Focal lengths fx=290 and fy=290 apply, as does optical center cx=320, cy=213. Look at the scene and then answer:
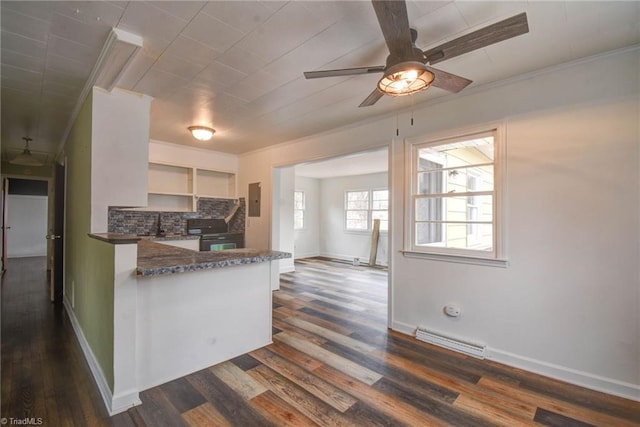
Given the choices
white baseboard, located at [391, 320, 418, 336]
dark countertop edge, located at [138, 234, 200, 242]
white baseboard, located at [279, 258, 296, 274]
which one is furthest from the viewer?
white baseboard, located at [279, 258, 296, 274]

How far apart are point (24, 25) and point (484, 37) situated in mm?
2739

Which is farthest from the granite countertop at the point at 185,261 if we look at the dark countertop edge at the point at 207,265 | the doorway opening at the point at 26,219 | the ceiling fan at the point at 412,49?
the doorway opening at the point at 26,219

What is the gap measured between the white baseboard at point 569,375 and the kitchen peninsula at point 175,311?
2.10 metres

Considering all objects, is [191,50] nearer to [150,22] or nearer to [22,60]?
[150,22]

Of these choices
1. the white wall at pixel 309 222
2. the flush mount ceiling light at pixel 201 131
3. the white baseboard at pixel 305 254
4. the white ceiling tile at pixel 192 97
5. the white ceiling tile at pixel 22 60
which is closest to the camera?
the white ceiling tile at pixel 22 60

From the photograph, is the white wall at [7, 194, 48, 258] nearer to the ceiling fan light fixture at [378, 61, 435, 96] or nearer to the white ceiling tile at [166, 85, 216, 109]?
the white ceiling tile at [166, 85, 216, 109]

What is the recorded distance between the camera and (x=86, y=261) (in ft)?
8.63

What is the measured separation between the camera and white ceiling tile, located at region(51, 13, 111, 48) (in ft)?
5.78

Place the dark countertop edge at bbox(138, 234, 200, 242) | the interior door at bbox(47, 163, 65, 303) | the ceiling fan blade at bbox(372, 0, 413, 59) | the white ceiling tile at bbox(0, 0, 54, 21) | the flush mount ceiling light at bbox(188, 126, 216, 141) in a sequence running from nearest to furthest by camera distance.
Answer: the ceiling fan blade at bbox(372, 0, 413, 59) → the white ceiling tile at bbox(0, 0, 54, 21) → the flush mount ceiling light at bbox(188, 126, 216, 141) → the interior door at bbox(47, 163, 65, 303) → the dark countertop edge at bbox(138, 234, 200, 242)

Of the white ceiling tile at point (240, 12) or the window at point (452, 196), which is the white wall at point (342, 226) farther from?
the white ceiling tile at point (240, 12)

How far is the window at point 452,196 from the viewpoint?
8.74ft

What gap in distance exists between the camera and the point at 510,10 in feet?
5.48

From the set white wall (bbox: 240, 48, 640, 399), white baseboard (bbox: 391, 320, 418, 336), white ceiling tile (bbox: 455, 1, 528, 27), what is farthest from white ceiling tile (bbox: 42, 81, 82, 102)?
white baseboard (bbox: 391, 320, 418, 336)

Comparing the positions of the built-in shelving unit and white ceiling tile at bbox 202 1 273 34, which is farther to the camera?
the built-in shelving unit
